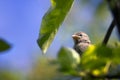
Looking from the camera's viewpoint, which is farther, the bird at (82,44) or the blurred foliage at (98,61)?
the bird at (82,44)

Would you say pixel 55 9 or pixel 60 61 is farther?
pixel 55 9

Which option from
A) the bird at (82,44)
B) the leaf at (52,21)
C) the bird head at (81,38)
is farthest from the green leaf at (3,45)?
the bird head at (81,38)

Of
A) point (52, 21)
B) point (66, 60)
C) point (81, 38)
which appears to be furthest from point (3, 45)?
point (81, 38)

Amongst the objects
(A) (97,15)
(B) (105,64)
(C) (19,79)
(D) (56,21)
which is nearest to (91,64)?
(B) (105,64)

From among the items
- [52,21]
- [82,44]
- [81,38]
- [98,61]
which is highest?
[81,38]

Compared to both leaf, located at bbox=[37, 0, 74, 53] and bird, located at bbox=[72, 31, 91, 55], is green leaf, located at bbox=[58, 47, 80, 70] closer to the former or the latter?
leaf, located at bbox=[37, 0, 74, 53]

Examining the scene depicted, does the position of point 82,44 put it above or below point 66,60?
above

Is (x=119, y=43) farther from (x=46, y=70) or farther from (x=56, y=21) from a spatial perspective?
(x=46, y=70)

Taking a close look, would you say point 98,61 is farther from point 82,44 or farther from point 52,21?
point 82,44

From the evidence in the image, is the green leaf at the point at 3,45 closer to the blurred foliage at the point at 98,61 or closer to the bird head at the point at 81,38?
the blurred foliage at the point at 98,61
